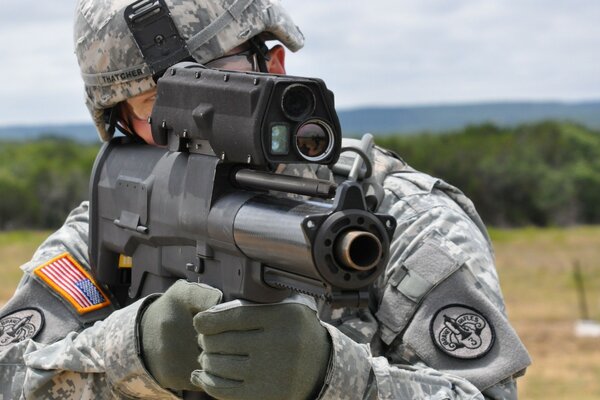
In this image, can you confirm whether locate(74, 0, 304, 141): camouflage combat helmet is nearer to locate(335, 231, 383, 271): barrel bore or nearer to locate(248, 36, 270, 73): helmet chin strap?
locate(248, 36, 270, 73): helmet chin strap

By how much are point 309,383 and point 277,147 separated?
2.48 ft

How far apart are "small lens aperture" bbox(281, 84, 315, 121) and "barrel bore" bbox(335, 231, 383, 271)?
43 centimetres

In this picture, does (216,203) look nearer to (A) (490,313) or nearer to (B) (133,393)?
(B) (133,393)

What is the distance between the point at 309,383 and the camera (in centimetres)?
366

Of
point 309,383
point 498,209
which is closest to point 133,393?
point 309,383

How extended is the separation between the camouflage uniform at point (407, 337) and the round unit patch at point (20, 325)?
111 mm

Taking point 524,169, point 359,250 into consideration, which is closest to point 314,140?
point 359,250

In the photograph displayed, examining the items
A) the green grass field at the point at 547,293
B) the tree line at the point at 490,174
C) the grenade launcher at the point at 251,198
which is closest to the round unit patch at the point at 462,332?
the grenade launcher at the point at 251,198

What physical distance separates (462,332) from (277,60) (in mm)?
1410

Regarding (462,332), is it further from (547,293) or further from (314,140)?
(547,293)

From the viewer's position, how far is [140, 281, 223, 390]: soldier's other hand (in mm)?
3811

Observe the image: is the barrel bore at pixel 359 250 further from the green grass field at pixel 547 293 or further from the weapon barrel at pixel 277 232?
the green grass field at pixel 547 293

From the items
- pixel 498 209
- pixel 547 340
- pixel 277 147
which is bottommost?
pixel 498 209

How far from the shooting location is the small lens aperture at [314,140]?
339cm
